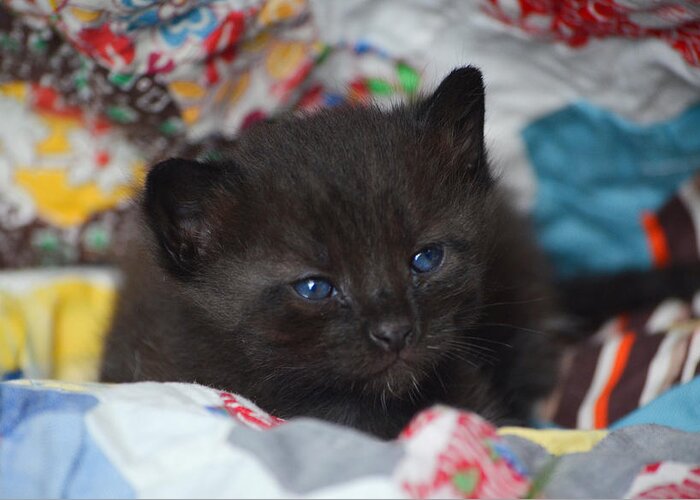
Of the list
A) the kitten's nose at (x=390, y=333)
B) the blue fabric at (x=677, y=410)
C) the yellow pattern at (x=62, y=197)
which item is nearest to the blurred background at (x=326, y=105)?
the yellow pattern at (x=62, y=197)

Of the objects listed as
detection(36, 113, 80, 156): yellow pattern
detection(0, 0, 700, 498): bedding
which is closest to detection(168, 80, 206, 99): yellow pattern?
detection(0, 0, 700, 498): bedding

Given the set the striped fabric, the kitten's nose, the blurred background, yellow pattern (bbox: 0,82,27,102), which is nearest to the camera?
the kitten's nose

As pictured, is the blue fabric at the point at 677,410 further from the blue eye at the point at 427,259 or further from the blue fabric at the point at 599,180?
the blue fabric at the point at 599,180

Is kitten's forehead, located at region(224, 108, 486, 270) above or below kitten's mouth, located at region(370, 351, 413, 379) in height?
above

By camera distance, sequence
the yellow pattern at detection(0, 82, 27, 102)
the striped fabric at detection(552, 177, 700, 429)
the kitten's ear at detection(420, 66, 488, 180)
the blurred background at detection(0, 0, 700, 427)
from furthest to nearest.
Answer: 1. the yellow pattern at detection(0, 82, 27, 102)
2. the blurred background at detection(0, 0, 700, 427)
3. the striped fabric at detection(552, 177, 700, 429)
4. the kitten's ear at detection(420, 66, 488, 180)

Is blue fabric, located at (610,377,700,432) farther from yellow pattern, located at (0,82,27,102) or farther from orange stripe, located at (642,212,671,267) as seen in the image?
yellow pattern, located at (0,82,27,102)

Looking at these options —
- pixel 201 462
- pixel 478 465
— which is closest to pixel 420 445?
pixel 478 465
